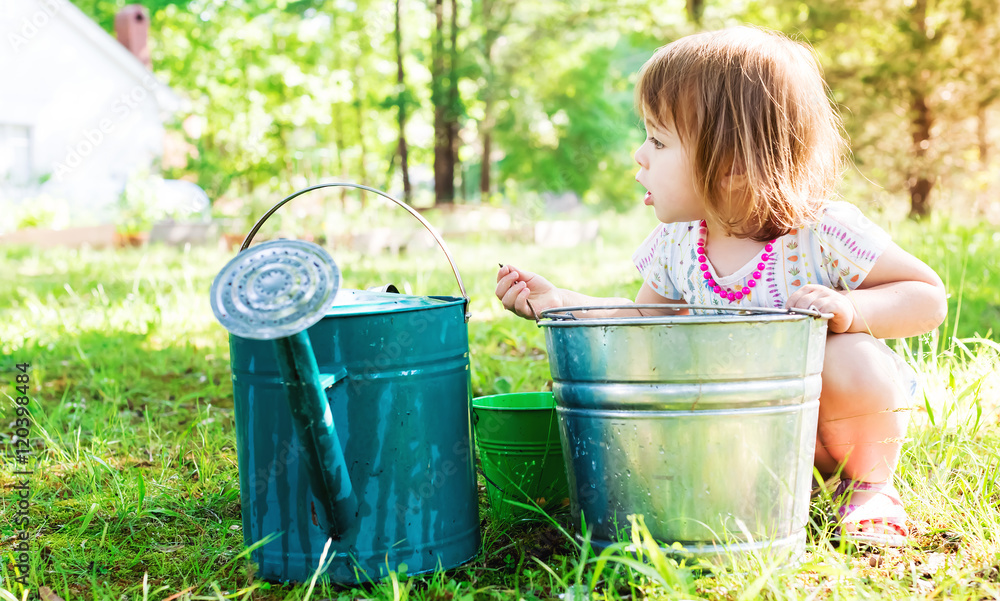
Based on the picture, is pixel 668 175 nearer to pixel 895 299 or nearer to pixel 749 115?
pixel 749 115

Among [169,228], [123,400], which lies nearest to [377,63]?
[169,228]

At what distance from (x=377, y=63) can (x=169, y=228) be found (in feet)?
36.7

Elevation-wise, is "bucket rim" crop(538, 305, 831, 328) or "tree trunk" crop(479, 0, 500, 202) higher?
"tree trunk" crop(479, 0, 500, 202)

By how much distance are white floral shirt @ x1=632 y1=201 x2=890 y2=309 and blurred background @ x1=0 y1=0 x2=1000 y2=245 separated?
4.79 m

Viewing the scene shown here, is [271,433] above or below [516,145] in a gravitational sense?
below

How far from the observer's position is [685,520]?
135 cm

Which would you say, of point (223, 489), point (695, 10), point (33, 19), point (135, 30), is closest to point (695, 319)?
point (223, 489)

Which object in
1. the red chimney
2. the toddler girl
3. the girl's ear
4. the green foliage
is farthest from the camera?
the red chimney

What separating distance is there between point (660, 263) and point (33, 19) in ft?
61.1

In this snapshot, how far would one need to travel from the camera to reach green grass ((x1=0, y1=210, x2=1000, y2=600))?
1.37 m

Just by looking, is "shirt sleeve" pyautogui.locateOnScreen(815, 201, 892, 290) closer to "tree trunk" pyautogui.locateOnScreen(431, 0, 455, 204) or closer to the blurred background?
the blurred background

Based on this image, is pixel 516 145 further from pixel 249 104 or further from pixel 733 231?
pixel 733 231

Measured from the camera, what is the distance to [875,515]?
5.04 feet

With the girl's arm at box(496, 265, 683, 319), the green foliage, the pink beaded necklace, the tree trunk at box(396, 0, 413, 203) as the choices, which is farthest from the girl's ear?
the tree trunk at box(396, 0, 413, 203)
